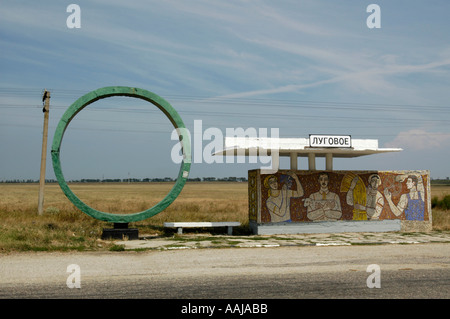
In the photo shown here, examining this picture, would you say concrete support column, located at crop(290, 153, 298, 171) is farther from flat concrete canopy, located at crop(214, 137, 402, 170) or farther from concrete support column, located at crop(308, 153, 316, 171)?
concrete support column, located at crop(308, 153, 316, 171)

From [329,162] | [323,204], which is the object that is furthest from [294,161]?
[323,204]

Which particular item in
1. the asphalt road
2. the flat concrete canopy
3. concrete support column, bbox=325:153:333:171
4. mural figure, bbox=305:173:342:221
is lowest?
the asphalt road

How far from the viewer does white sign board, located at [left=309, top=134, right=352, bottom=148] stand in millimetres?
17344

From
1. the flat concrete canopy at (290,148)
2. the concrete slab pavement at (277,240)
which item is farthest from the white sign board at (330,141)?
the concrete slab pavement at (277,240)

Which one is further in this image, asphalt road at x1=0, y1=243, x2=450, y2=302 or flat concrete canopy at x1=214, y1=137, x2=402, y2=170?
flat concrete canopy at x1=214, y1=137, x2=402, y2=170

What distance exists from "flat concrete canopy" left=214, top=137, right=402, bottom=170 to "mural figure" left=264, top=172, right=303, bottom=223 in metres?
1.08

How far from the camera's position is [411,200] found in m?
18.8

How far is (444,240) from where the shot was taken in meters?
15.5

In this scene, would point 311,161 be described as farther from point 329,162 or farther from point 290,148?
point 290,148

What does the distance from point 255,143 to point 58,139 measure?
7.38 m

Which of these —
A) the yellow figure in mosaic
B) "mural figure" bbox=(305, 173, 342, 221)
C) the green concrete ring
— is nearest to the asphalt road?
the green concrete ring
